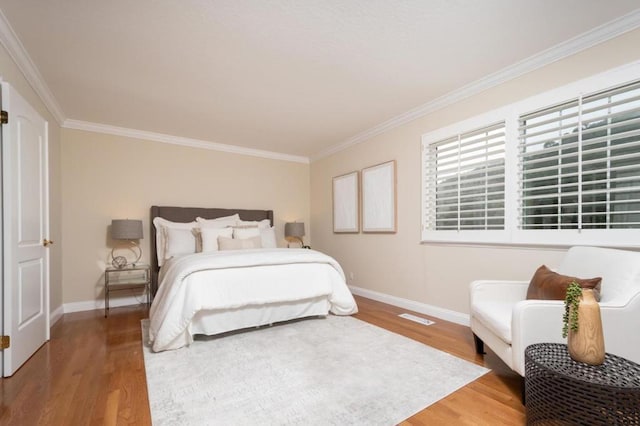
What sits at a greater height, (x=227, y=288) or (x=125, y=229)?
(x=125, y=229)

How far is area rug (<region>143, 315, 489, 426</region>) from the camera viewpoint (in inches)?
68.9

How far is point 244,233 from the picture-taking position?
4434 millimetres

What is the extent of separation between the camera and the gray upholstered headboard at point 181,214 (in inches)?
177

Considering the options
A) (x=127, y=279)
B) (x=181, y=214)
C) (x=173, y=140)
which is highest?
(x=173, y=140)

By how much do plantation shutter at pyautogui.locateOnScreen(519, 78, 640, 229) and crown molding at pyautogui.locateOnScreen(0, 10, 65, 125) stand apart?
4.35 metres

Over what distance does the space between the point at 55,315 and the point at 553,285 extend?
16.8 ft

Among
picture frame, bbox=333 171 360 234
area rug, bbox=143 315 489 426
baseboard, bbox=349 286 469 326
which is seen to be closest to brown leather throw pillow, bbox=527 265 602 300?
area rug, bbox=143 315 489 426

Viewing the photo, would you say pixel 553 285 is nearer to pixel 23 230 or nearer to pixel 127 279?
pixel 23 230

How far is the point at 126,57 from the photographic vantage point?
8.66 feet

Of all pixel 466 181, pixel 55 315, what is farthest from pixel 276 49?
pixel 55 315

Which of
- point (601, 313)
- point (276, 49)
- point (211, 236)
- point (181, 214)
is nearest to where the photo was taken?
point (601, 313)

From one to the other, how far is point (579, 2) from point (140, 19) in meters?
3.06

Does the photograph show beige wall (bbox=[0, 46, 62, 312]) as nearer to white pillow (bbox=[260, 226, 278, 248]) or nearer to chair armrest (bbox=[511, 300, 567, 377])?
white pillow (bbox=[260, 226, 278, 248])

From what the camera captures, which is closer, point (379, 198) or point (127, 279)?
point (127, 279)
